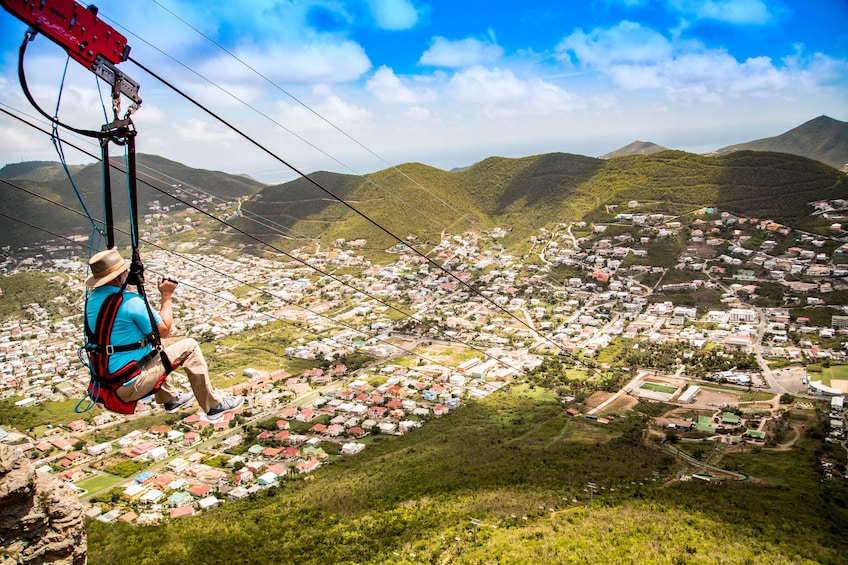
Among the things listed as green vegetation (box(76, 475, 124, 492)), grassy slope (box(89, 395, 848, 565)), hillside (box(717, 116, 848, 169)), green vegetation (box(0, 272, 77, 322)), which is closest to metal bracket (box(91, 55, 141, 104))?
grassy slope (box(89, 395, 848, 565))

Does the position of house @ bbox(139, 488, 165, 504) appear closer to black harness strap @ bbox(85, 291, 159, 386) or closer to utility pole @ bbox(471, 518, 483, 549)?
utility pole @ bbox(471, 518, 483, 549)

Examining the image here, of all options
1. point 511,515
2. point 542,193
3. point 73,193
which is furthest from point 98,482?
point 73,193

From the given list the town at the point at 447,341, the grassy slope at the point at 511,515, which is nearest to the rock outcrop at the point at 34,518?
the town at the point at 447,341

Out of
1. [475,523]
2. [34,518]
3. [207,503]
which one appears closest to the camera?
[34,518]

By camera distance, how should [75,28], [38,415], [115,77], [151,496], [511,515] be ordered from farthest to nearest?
[38,415] → [151,496] → [511,515] → [115,77] → [75,28]

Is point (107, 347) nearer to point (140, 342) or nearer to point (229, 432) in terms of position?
point (140, 342)

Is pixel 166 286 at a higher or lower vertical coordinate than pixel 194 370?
higher

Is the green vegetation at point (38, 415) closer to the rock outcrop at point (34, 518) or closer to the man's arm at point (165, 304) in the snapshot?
the rock outcrop at point (34, 518)
